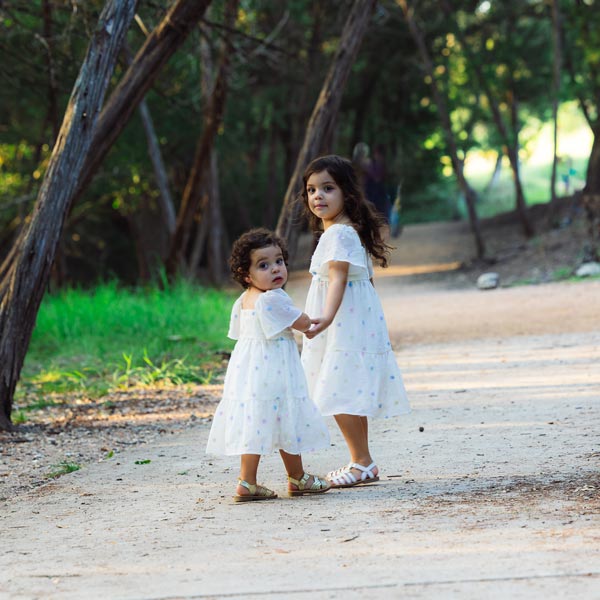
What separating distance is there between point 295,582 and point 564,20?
24.4 metres

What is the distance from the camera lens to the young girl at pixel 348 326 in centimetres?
579

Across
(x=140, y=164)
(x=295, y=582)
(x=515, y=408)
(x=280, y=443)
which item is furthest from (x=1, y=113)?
Answer: (x=295, y=582)

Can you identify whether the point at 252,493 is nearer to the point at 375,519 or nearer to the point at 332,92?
the point at 375,519

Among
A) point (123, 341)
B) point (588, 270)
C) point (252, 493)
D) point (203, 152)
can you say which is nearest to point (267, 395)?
point (252, 493)

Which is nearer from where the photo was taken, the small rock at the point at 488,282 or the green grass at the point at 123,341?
the green grass at the point at 123,341

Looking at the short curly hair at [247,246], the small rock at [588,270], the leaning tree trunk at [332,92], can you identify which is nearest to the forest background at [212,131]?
the leaning tree trunk at [332,92]

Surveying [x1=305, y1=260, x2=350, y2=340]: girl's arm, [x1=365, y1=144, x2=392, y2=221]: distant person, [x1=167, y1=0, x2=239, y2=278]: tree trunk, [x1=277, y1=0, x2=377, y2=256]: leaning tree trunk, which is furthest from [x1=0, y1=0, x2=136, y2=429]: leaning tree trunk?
[x1=365, y1=144, x2=392, y2=221]: distant person

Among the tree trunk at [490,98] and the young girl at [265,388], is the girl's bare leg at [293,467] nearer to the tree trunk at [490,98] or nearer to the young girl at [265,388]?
the young girl at [265,388]

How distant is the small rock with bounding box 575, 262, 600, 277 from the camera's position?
1792 centimetres

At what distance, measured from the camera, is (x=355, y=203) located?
5.95 m

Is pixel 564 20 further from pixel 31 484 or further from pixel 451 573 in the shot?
pixel 451 573

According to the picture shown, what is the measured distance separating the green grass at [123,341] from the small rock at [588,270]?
5.96m

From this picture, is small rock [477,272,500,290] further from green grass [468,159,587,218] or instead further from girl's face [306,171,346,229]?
green grass [468,159,587,218]

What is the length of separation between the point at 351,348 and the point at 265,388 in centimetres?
59
